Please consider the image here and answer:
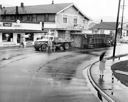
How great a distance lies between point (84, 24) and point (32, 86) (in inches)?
1639

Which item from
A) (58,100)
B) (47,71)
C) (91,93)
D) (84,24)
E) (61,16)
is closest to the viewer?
(58,100)

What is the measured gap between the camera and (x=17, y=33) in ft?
131

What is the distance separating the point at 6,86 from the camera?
14094 millimetres

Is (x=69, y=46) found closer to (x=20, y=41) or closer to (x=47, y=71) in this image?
(x=20, y=41)

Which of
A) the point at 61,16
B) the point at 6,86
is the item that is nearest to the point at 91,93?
the point at 6,86

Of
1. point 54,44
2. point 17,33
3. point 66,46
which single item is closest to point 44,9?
point 17,33

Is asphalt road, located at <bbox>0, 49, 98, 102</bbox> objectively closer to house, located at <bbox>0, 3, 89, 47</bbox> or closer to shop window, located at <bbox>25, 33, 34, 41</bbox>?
shop window, located at <bbox>25, 33, 34, 41</bbox>

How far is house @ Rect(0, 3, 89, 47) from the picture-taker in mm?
47031

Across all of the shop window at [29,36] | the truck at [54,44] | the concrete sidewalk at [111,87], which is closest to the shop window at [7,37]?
the shop window at [29,36]

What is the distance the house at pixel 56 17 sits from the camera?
47.0m

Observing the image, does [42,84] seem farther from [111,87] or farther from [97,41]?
[97,41]

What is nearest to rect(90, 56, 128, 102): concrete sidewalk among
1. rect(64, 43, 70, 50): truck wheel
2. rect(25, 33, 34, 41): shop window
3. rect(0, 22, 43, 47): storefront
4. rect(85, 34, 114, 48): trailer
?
rect(64, 43, 70, 50): truck wheel

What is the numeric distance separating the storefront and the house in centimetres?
98

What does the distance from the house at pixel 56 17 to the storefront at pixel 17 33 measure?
978 millimetres
